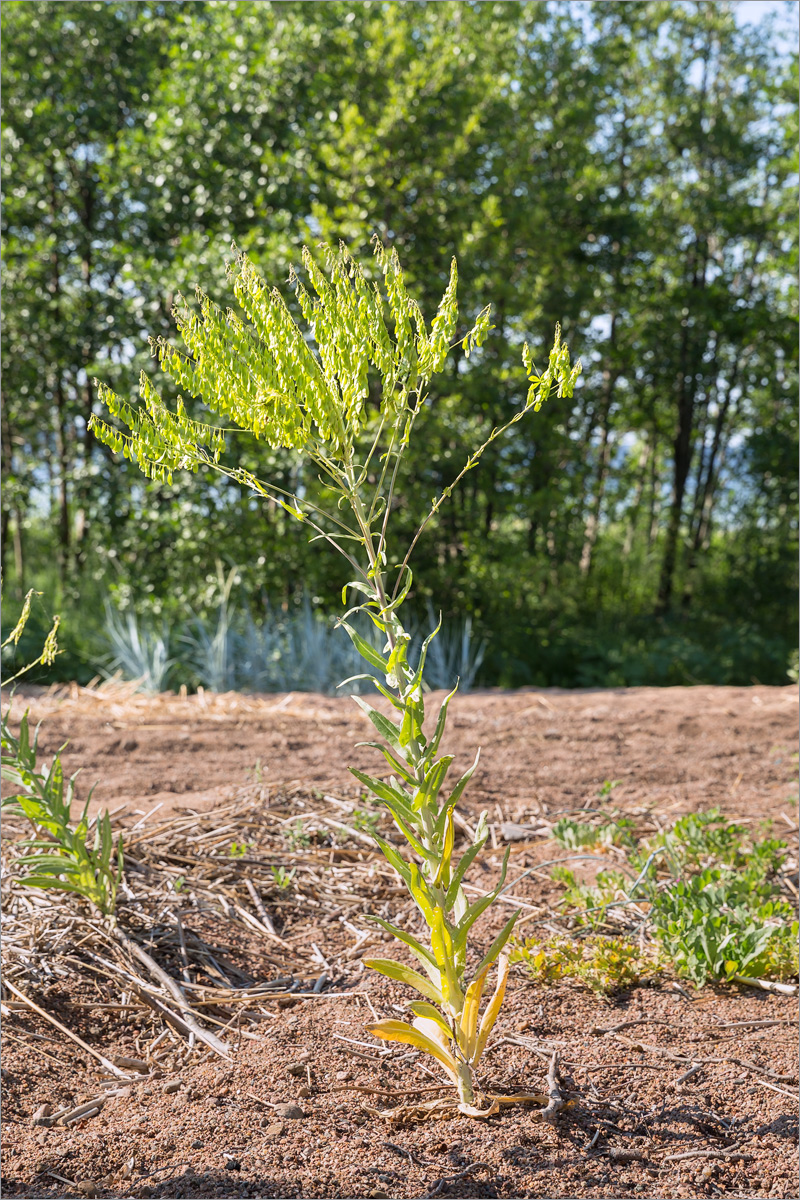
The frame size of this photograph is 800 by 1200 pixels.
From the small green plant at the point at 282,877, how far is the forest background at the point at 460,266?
3563 millimetres

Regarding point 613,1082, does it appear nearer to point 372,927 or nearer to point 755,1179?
point 755,1179

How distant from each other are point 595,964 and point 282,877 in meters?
0.94

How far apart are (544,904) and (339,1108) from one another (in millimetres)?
989

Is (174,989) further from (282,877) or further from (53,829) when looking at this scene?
(282,877)

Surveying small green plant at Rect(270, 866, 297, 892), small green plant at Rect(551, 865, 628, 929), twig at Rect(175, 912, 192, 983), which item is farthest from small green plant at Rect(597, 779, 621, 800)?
twig at Rect(175, 912, 192, 983)

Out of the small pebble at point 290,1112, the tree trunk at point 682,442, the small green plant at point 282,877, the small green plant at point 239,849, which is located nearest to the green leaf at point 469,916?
the small pebble at point 290,1112

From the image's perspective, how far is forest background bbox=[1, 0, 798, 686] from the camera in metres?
7.01

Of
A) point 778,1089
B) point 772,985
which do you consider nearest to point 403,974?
point 778,1089

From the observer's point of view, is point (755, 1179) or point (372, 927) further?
point (372, 927)

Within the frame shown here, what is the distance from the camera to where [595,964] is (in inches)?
78.7

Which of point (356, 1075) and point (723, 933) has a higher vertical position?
point (723, 933)

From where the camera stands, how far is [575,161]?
8.62 metres

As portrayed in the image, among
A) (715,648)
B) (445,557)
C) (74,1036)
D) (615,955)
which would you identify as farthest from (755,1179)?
(715,648)

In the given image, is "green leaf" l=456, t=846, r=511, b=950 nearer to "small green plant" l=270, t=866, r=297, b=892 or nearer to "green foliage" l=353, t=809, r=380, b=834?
"small green plant" l=270, t=866, r=297, b=892
